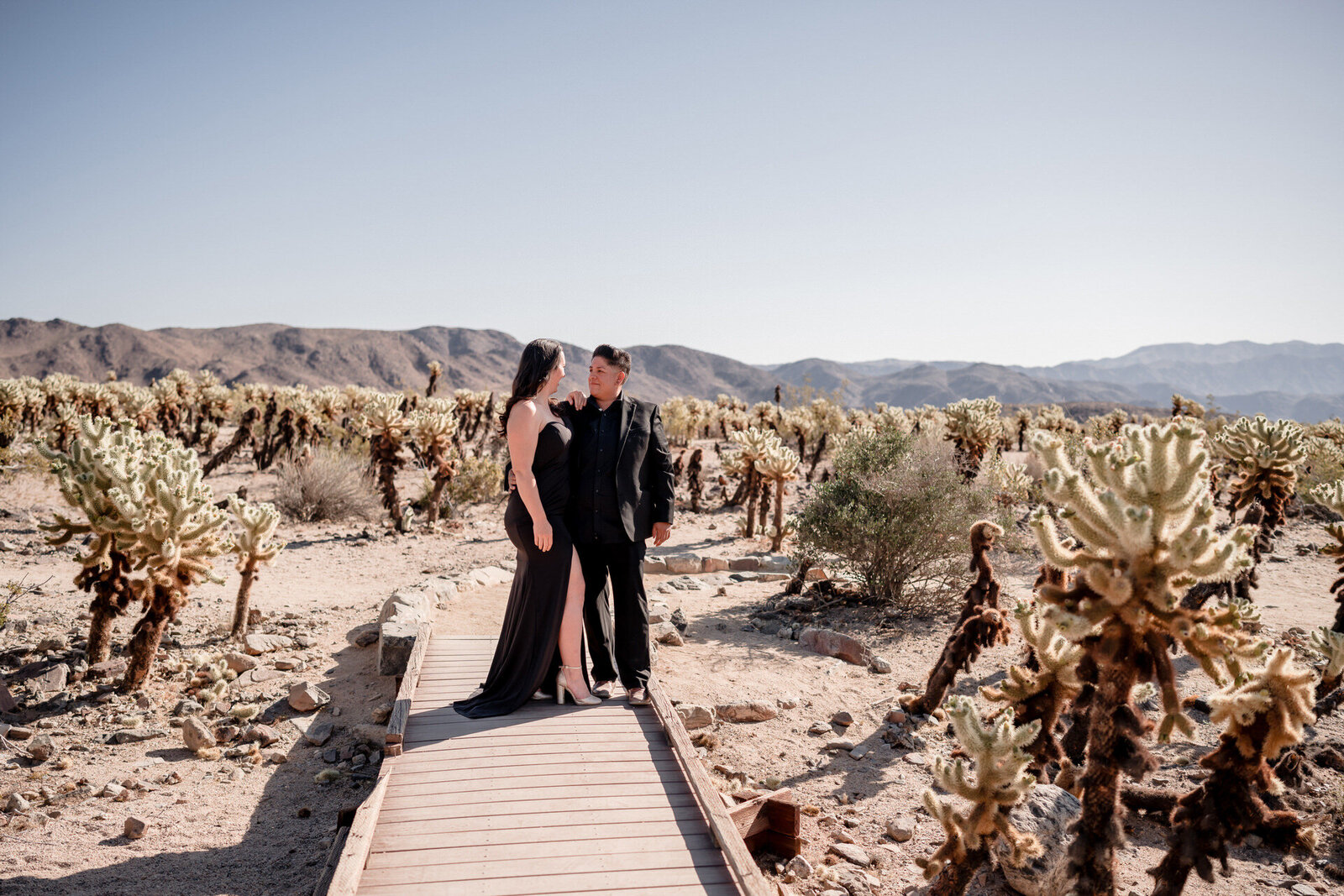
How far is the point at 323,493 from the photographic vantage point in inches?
564

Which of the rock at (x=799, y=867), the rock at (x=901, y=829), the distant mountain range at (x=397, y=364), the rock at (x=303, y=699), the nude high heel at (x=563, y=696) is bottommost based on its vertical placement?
the rock at (x=901, y=829)

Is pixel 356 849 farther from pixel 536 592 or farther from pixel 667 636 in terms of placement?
pixel 667 636

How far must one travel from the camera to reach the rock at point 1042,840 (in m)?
3.90

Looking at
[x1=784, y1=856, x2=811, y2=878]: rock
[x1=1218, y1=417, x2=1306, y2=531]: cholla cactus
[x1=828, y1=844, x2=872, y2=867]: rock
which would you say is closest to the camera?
[x1=784, y1=856, x2=811, y2=878]: rock

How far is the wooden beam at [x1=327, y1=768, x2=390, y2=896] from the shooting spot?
9.39 feet

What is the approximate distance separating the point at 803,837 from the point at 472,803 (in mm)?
2186

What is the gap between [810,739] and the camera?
19.8 ft

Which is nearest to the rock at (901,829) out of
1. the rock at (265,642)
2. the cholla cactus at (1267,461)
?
the rock at (265,642)

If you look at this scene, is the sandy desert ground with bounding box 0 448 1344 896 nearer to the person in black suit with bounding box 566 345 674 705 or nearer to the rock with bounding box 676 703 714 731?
the rock with bounding box 676 703 714 731

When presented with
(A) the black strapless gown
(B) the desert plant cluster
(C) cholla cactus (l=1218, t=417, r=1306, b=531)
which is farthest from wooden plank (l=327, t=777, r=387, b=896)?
(C) cholla cactus (l=1218, t=417, r=1306, b=531)

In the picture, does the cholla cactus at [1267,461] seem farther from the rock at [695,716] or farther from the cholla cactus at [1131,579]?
the cholla cactus at [1131,579]

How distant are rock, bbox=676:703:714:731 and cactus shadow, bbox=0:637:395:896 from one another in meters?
2.33

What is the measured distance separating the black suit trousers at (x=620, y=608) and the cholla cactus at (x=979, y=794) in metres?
2.07

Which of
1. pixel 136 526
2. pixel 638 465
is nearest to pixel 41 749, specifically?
pixel 136 526
